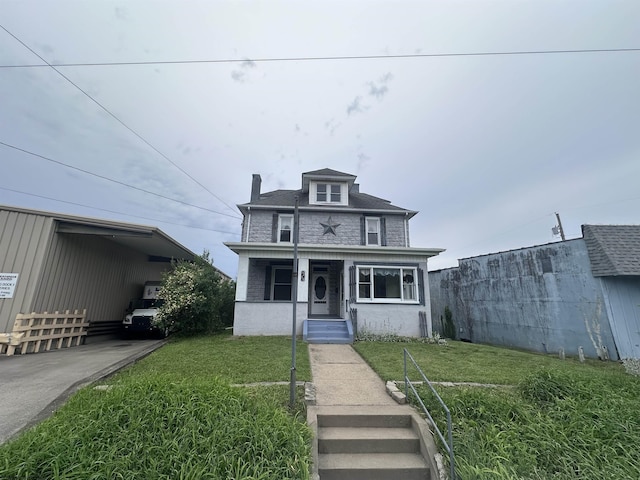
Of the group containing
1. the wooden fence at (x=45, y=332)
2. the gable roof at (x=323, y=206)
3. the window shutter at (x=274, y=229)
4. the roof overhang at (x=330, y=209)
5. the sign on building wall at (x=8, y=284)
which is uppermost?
the gable roof at (x=323, y=206)

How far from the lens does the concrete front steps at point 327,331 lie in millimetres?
9453

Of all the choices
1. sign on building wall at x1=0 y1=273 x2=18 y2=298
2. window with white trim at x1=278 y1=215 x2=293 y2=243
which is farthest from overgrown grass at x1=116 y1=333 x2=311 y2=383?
window with white trim at x1=278 y1=215 x2=293 y2=243

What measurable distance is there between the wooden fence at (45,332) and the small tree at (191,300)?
8.87ft

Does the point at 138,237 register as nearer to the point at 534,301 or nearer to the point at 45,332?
the point at 45,332

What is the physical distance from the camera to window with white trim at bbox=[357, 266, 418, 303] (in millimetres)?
11000

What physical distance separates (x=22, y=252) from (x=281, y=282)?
8986 millimetres

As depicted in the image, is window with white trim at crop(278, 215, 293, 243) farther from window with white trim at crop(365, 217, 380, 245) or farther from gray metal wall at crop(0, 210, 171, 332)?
gray metal wall at crop(0, 210, 171, 332)

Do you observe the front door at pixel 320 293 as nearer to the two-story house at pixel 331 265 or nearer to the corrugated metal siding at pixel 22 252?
the two-story house at pixel 331 265

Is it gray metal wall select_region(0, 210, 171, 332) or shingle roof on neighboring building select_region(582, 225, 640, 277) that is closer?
gray metal wall select_region(0, 210, 171, 332)

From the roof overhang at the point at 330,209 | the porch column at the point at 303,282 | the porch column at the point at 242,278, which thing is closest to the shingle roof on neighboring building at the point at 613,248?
the roof overhang at the point at 330,209

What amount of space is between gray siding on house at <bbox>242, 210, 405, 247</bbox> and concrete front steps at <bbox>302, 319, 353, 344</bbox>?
431 centimetres

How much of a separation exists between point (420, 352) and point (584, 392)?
4.23m

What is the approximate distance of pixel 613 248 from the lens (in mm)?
9156

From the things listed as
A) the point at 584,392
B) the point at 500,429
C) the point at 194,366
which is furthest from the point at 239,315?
the point at 584,392
